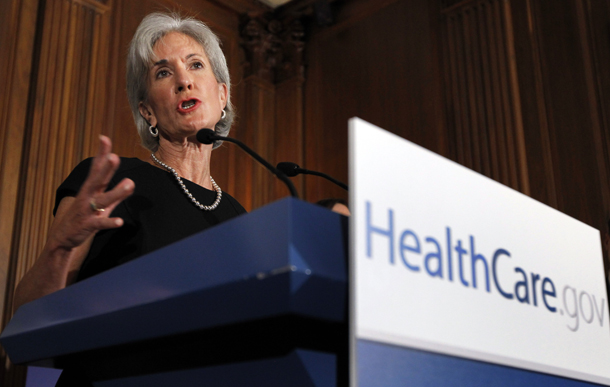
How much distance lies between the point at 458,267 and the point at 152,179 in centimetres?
84

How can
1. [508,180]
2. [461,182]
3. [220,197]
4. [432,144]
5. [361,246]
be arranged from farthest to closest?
[432,144] → [508,180] → [220,197] → [461,182] → [361,246]

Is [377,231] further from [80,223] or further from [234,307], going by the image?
[80,223]

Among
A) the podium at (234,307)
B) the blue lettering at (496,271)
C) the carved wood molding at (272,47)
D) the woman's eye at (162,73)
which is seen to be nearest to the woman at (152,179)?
the woman's eye at (162,73)

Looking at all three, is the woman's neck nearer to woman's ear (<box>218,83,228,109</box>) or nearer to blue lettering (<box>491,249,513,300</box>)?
woman's ear (<box>218,83,228,109</box>)

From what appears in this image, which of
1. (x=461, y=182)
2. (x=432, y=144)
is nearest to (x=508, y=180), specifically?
(x=432, y=144)

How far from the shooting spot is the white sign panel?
25.0 inches

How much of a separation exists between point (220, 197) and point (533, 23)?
2.47m

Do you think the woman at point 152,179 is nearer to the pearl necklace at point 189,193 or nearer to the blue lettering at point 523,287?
the pearl necklace at point 189,193

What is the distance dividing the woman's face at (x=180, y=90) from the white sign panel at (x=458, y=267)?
0.96m

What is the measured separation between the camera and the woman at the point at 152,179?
0.93 m

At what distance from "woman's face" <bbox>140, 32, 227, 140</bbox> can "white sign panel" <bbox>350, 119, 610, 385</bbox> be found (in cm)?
96

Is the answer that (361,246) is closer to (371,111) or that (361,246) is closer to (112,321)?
(112,321)

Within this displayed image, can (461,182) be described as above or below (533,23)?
below

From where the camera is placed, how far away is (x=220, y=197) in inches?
60.7
